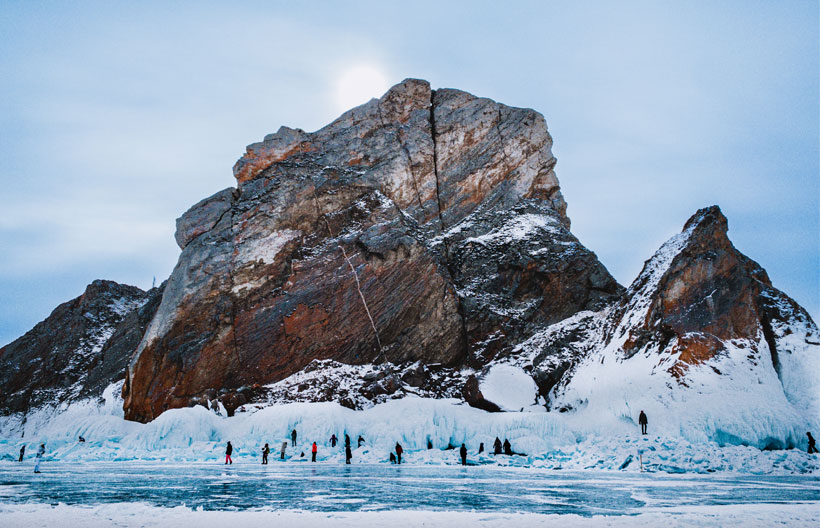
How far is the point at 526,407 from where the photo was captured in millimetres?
39688

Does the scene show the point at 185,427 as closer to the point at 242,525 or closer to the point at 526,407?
the point at 526,407

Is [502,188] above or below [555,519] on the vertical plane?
above

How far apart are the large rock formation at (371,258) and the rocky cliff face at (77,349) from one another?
13.6 metres

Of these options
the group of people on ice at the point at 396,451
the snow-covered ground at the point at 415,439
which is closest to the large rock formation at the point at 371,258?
the snow-covered ground at the point at 415,439

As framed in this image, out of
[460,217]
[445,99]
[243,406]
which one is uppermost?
[445,99]

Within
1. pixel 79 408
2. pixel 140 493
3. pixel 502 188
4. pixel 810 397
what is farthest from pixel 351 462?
pixel 79 408

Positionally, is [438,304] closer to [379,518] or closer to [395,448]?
[395,448]

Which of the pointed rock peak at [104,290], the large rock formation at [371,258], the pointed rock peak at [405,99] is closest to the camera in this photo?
the large rock formation at [371,258]

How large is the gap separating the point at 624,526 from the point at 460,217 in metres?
44.6

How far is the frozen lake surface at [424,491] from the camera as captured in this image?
49.0 feet

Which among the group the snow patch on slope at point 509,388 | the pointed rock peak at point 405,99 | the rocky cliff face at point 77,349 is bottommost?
the snow patch on slope at point 509,388

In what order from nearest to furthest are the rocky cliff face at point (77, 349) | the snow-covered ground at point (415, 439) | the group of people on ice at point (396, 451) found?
the snow-covered ground at point (415, 439) → the group of people on ice at point (396, 451) → the rocky cliff face at point (77, 349)

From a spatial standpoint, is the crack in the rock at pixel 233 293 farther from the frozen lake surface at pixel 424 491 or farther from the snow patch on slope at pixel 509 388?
the frozen lake surface at pixel 424 491

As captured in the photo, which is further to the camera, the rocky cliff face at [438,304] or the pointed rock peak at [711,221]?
the pointed rock peak at [711,221]
